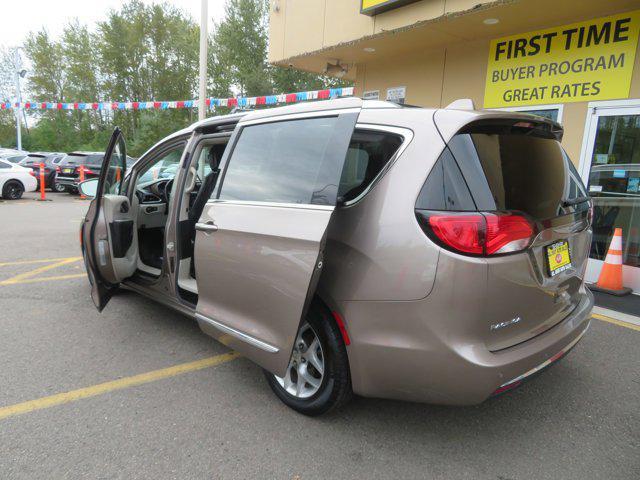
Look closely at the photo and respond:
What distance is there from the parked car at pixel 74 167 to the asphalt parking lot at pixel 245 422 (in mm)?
14125

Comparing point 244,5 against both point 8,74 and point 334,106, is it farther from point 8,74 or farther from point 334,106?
point 334,106

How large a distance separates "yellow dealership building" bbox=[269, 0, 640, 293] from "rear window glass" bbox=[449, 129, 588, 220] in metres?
3.60

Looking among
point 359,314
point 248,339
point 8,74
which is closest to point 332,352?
point 359,314

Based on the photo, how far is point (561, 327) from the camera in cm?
235

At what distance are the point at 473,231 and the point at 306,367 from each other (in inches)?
51.1

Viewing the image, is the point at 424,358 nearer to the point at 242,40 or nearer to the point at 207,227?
the point at 207,227

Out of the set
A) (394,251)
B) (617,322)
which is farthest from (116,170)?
(617,322)

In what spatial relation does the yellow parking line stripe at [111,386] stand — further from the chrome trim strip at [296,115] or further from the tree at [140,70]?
the tree at [140,70]

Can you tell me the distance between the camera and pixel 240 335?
8.38 feet

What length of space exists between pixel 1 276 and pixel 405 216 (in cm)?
537

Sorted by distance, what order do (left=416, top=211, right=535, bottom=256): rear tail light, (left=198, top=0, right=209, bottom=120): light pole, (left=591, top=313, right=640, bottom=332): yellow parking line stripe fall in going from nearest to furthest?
(left=416, top=211, right=535, bottom=256): rear tail light < (left=591, top=313, right=640, bottom=332): yellow parking line stripe < (left=198, top=0, right=209, bottom=120): light pole

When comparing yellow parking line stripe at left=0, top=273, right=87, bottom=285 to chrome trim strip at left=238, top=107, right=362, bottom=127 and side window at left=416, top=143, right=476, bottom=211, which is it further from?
side window at left=416, top=143, right=476, bottom=211

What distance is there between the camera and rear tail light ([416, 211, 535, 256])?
1.91 meters

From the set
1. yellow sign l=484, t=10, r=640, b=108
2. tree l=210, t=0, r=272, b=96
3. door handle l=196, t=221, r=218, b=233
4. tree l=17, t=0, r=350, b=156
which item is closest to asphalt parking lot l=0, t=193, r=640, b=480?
door handle l=196, t=221, r=218, b=233
